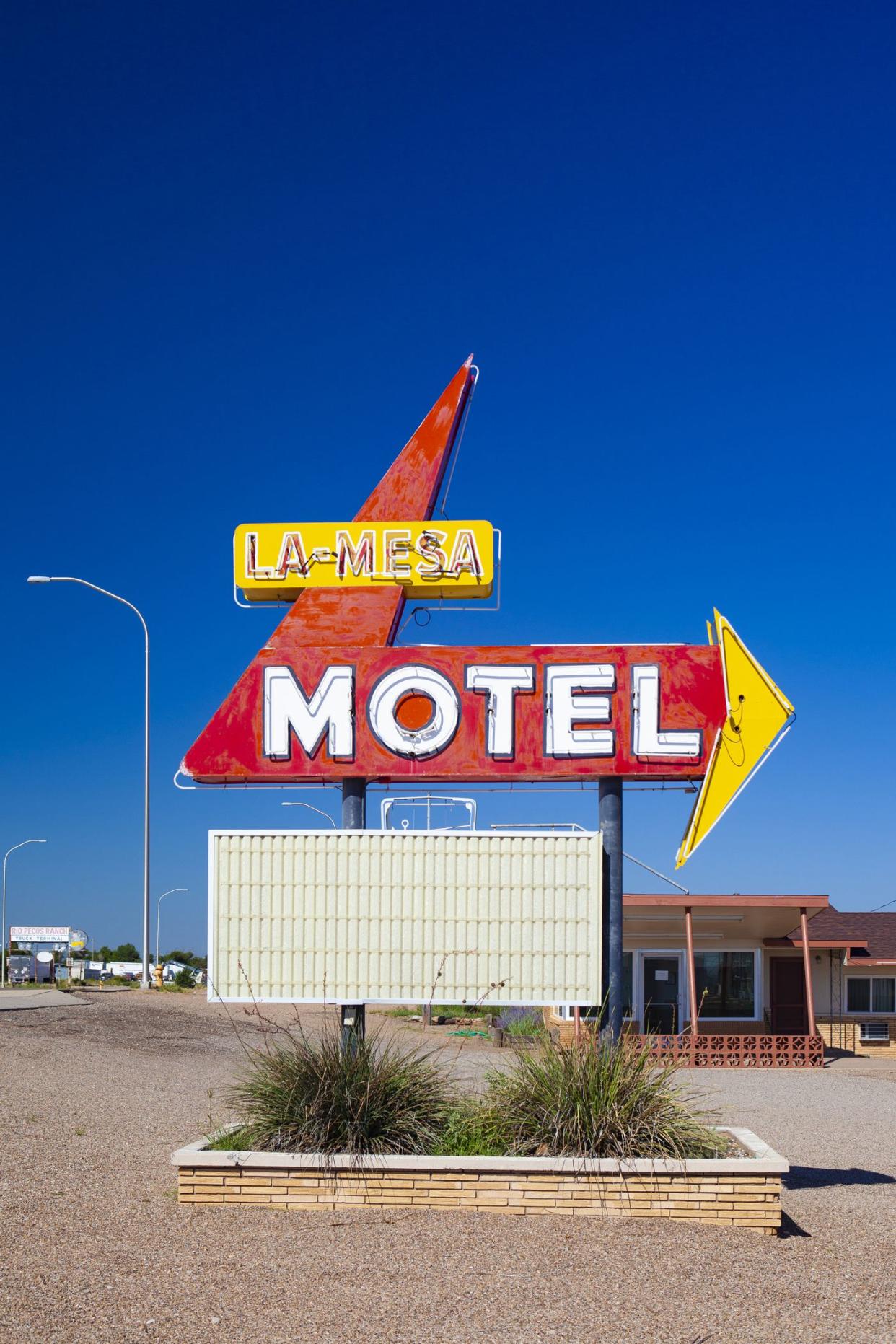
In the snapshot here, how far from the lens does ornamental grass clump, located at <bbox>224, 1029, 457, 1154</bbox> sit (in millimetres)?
10391

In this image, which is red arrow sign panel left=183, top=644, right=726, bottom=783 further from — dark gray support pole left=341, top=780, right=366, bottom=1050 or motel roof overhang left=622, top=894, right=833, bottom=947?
motel roof overhang left=622, top=894, right=833, bottom=947

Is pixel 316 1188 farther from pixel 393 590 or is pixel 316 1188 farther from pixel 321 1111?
pixel 393 590

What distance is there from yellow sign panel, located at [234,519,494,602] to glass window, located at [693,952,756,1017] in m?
17.8

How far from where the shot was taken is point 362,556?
14.9 metres

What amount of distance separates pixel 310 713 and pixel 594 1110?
536 cm

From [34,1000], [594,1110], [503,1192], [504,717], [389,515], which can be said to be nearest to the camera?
[503,1192]

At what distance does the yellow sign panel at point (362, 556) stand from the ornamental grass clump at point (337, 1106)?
5702 mm

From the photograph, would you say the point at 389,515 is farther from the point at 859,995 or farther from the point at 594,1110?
the point at 859,995

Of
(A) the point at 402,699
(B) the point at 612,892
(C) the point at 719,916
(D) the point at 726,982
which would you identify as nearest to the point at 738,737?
(B) the point at 612,892

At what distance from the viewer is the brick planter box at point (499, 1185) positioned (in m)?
9.94

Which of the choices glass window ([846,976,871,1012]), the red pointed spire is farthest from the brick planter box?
glass window ([846,976,871,1012])

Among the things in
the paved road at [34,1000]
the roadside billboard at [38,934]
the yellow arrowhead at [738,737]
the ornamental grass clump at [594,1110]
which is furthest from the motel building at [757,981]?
the roadside billboard at [38,934]

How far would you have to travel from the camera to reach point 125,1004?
1309 inches

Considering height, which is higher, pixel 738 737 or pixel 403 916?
pixel 738 737
